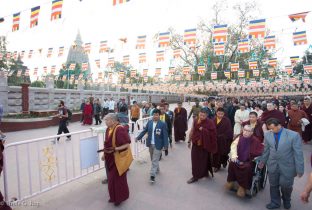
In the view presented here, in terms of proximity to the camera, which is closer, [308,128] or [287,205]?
[287,205]

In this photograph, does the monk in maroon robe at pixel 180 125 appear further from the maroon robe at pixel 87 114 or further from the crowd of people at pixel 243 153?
the maroon robe at pixel 87 114

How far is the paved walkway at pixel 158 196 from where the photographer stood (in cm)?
351

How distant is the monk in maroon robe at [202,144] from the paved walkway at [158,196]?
26 cm

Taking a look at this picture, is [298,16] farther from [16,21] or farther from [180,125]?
[16,21]

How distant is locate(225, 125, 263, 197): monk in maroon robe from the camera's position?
3.69 m

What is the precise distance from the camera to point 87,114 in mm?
13320

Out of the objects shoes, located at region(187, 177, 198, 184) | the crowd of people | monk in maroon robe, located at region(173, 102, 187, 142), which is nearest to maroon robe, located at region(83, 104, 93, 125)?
monk in maroon robe, located at region(173, 102, 187, 142)

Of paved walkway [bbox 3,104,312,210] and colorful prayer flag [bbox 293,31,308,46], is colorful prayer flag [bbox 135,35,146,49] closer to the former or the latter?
colorful prayer flag [bbox 293,31,308,46]

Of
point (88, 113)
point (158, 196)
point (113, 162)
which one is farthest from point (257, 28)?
point (88, 113)

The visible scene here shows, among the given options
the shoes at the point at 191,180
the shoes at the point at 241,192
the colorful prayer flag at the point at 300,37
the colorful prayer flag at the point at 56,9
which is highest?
the colorful prayer flag at the point at 56,9

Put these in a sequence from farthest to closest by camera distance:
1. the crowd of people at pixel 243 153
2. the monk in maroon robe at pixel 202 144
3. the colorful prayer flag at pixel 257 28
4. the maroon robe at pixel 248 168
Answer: the colorful prayer flag at pixel 257 28
the monk in maroon robe at pixel 202 144
the maroon robe at pixel 248 168
the crowd of people at pixel 243 153

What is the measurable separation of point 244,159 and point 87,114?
11.2m

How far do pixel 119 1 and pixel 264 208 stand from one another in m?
7.23

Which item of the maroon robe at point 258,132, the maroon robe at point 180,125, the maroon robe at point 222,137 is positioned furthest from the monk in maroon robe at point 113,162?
the maroon robe at point 180,125
